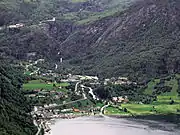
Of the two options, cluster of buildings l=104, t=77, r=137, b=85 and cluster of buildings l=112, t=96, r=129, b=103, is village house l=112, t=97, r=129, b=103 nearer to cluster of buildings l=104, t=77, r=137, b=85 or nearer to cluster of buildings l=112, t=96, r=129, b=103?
cluster of buildings l=112, t=96, r=129, b=103

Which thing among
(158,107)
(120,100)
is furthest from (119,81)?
(158,107)

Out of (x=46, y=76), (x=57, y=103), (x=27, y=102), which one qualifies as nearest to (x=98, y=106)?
(x=57, y=103)

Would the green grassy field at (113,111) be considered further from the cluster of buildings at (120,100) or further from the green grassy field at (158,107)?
the cluster of buildings at (120,100)

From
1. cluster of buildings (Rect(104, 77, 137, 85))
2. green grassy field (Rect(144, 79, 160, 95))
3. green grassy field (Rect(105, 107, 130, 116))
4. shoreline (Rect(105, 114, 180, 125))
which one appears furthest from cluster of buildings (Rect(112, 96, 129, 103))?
shoreline (Rect(105, 114, 180, 125))

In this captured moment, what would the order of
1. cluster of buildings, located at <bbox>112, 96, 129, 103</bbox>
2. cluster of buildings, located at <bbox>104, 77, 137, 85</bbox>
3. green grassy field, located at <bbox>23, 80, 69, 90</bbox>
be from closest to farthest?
1. green grassy field, located at <bbox>23, 80, 69, 90</bbox>
2. cluster of buildings, located at <bbox>112, 96, 129, 103</bbox>
3. cluster of buildings, located at <bbox>104, 77, 137, 85</bbox>

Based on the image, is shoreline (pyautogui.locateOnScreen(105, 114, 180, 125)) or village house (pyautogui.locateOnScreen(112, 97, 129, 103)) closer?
shoreline (pyautogui.locateOnScreen(105, 114, 180, 125))

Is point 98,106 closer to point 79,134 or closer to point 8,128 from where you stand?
point 79,134

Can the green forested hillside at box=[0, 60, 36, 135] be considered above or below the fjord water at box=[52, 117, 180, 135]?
above

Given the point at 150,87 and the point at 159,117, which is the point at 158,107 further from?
the point at 150,87
